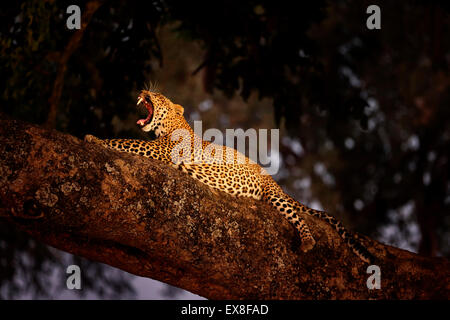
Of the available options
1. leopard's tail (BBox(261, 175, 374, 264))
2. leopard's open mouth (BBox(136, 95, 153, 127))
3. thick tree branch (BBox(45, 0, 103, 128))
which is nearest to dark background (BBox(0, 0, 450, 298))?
thick tree branch (BBox(45, 0, 103, 128))

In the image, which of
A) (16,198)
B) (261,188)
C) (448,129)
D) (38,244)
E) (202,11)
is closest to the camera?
(16,198)

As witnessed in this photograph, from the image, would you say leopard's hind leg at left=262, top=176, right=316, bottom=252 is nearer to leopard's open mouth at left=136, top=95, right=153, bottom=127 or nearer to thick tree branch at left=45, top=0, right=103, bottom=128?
leopard's open mouth at left=136, top=95, right=153, bottom=127

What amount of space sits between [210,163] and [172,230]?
1.23m

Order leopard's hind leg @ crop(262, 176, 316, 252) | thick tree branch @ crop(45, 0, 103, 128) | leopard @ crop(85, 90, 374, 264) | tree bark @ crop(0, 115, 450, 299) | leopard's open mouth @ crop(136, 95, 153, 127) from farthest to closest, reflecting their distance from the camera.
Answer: thick tree branch @ crop(45, 0, 103, 128) < leopard's open mouth @ crop(136, 95, 153, 127) < leopard @ crop(85, 90, 374, 264) < leopard's hind leg @ crop(262, 176, 316, 252) < tree bark @ crop(0, 115, 450, 299)

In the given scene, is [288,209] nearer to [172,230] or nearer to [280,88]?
[172,230]

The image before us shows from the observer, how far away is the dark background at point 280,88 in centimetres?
652

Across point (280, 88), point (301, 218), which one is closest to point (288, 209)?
point (301, 218)

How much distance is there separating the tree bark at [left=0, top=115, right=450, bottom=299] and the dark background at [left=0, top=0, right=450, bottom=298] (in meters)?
2.38

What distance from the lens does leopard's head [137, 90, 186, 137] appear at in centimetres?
492

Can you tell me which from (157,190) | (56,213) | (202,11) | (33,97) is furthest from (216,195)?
(33,97)

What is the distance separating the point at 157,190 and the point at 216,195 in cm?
62

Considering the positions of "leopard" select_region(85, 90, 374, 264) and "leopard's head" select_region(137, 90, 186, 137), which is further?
"leopard's head" select_region(137, 90, 186, 137)

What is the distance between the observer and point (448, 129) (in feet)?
46.5
